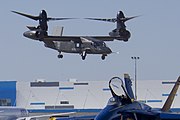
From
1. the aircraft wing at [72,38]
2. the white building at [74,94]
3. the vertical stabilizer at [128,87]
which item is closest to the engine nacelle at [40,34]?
the aircraft wing at [72,38]

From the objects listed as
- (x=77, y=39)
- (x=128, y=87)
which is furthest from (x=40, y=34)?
(x=128, y=87)

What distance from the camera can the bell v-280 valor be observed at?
189 ft

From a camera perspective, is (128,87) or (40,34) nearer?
(128,87)

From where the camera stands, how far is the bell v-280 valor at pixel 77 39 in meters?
57.6

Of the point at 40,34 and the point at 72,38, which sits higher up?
the point at 72,38

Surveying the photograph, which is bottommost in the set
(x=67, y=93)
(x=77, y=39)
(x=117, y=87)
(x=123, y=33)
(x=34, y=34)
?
(x=117, y=87)

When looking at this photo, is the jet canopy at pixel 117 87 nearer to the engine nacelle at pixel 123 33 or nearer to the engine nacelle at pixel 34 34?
the engine nacelle at pixel 123 33

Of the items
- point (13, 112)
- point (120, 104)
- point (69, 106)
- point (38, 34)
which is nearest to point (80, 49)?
point (38, 34)

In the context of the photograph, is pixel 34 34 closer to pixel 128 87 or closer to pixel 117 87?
pixel 128 87

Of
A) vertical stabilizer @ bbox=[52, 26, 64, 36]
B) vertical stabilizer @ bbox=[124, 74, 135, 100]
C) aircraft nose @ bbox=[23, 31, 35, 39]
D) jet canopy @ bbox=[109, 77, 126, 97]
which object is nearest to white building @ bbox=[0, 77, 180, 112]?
vertical stabilizer @ bbox=[52, 26, 64, 36]

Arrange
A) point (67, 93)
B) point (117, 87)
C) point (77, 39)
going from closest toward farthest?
point (117, 87), point (77, 39), point (67, 93)

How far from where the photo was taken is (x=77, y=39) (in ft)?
222

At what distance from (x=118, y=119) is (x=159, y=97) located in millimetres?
72841

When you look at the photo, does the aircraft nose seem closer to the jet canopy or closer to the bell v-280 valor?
the bell v-280 valor
